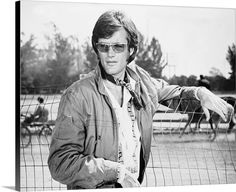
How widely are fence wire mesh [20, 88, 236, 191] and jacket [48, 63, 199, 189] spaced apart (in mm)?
113

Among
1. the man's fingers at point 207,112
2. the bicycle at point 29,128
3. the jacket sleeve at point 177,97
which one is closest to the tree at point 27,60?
the bicycle at point 29,128

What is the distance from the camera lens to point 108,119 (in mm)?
8469

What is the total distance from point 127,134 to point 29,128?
3.90ft

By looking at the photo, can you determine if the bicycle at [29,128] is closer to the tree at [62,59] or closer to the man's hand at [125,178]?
the tree at [62,59]

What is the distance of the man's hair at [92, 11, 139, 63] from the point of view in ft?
27.9

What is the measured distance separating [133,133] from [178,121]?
733mm

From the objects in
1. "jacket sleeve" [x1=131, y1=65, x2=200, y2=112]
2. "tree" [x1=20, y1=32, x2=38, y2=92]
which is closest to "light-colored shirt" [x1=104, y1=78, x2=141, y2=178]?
"jacket sleeve" [x1=131, y1=65, x2=200, y2=112]

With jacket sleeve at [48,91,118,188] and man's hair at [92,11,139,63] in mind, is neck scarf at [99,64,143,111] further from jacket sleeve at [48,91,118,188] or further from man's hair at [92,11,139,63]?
jacket sleeve at [48,91,118,188]

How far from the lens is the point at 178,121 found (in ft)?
29.7

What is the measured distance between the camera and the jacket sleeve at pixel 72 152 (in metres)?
8.33

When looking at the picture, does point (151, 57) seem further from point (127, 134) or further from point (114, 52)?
point (127, 134)


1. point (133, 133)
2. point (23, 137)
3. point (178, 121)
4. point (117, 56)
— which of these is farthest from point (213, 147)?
point (23, 137)

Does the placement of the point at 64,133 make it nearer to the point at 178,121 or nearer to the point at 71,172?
the point at 71,172

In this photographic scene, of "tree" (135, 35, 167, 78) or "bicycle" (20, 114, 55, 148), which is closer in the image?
"bicycle" (20, 114, 55, 148)
